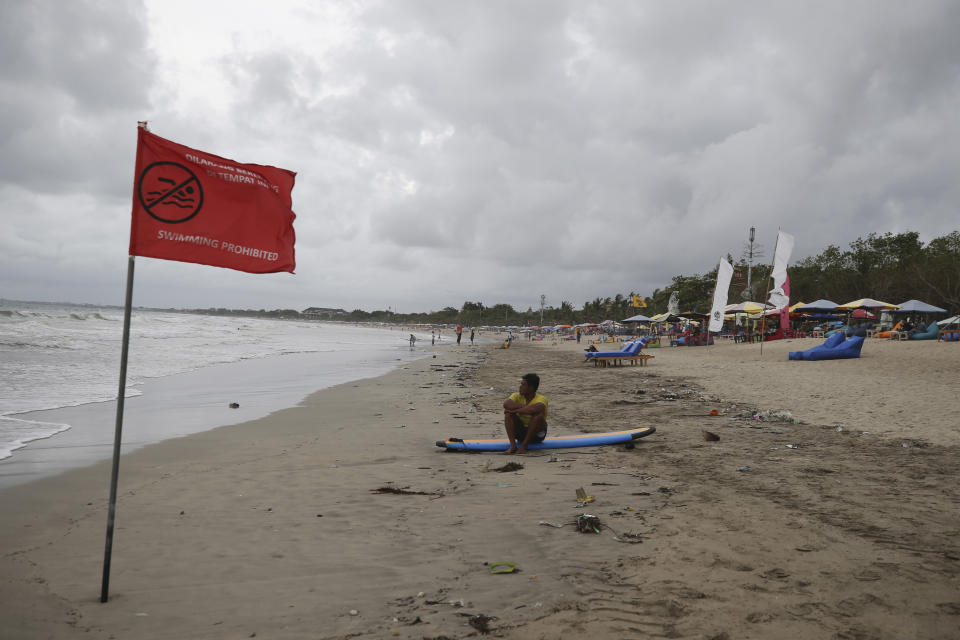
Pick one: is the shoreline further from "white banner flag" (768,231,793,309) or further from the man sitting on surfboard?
"white banner flag" (768,231,793,309)

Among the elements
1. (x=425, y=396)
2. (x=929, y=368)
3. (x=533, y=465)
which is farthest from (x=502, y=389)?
(x=929, y=368)

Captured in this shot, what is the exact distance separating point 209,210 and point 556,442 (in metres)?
5.51

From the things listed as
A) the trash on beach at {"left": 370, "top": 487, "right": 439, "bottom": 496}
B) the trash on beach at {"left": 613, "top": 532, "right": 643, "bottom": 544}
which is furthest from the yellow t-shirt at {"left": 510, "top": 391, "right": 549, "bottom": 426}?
the trash on beach at {"left": 613, "top": 532, "right": 643, "bottom": 544}

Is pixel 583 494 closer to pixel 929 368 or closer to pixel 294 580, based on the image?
pixel 294 580

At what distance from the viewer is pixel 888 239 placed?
5169cm

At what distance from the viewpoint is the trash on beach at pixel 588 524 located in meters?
4.04

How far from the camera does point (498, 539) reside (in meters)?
3.98

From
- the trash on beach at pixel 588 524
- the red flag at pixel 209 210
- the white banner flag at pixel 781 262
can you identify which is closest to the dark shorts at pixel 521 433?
the trash on beach at pixel 588 524

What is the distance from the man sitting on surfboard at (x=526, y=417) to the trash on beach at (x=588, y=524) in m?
2.86

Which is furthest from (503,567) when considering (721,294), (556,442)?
(721,294)

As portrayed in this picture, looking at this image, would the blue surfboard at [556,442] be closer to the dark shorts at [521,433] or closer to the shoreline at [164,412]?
the dark shorts at [521,433]

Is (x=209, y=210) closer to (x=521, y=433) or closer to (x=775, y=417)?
(x=521, y=433)

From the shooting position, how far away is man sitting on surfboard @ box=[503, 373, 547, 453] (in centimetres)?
698

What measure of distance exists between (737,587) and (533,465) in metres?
3.36
